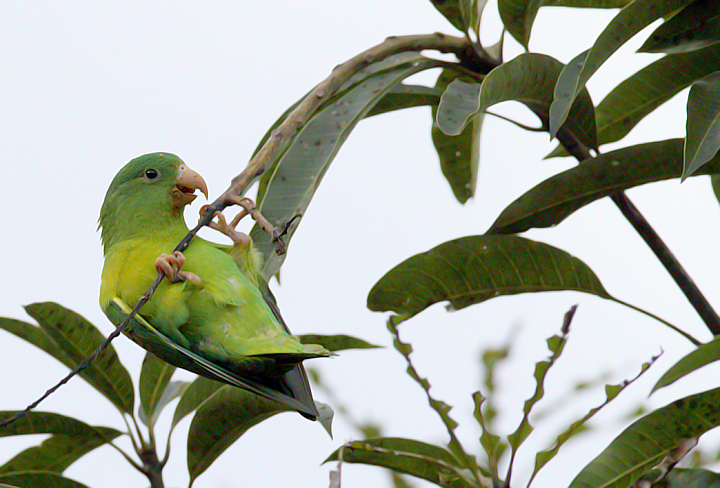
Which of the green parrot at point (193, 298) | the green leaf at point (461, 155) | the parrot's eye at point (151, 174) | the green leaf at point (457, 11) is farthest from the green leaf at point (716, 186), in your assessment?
the parrot's eye at point (151, 174)

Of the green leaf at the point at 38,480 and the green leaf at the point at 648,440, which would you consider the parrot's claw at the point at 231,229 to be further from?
the green leaf at the point at 38,480

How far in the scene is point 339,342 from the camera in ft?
5.53

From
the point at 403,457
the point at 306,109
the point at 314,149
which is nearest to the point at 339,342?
the point at 403,457

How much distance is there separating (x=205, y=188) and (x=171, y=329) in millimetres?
294

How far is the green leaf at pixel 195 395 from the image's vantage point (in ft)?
6.45

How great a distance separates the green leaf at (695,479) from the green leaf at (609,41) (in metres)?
0.77

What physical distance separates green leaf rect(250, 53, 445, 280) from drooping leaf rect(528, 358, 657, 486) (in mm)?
578

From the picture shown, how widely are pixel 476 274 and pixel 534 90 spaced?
0.48 metres

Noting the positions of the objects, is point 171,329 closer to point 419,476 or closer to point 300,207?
point 300,207

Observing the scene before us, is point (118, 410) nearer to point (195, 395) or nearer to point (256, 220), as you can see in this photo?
point (195, 395)

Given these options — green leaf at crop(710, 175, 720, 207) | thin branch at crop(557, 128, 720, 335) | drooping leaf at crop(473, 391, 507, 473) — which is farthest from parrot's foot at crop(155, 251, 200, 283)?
green leaf at crop(710, 175, 720, 207)

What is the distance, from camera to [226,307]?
120 cm

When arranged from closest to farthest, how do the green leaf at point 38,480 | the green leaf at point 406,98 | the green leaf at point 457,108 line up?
the green leaf at point 457,108, the green leaf at point 38,480, the green leaf at point 406,98

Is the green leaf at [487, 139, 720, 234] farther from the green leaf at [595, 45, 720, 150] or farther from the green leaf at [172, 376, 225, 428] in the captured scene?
the green leaf at [172, 376, 225, 428]
